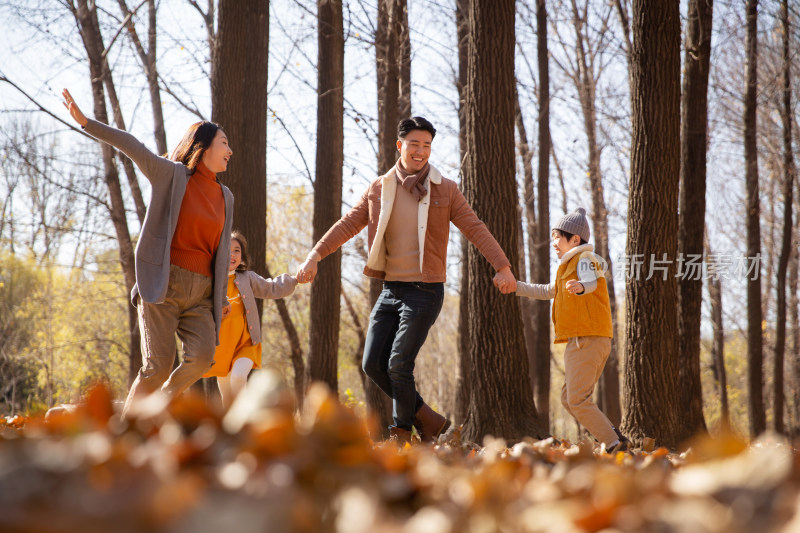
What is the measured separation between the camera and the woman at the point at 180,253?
4551 mm

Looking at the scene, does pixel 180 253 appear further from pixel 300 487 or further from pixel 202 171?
pixel 300 487

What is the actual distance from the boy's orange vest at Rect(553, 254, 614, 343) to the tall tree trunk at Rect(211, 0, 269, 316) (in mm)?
3787

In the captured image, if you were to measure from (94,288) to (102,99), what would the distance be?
16698mm

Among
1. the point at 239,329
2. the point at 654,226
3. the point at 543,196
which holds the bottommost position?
the point at 239,329

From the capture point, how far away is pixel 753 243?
1603 cm

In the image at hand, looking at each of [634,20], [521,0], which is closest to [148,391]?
[634,20]

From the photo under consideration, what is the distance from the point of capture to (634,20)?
759 centimetres

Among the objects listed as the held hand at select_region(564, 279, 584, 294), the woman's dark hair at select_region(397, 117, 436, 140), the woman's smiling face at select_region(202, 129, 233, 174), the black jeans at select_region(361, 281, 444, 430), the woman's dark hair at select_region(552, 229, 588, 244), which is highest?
the woman's dark hair at select_region(397, 117, 436, 140)

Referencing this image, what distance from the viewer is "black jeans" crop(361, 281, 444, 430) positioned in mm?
5363

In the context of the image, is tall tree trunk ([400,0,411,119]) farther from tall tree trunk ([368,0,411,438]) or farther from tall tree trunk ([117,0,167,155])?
tall tree trunk ([117,0,167,155])

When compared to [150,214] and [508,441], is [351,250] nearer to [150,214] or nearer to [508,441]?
[508,441]

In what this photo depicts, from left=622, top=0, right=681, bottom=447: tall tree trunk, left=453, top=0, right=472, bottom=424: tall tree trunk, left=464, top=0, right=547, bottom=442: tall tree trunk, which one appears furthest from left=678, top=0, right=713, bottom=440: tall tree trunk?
left=453, top=0, right=472, bottom=424: tall tree trunk

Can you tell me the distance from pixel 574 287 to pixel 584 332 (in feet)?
1.47

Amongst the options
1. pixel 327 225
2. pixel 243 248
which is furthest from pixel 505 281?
pixel 327 225
